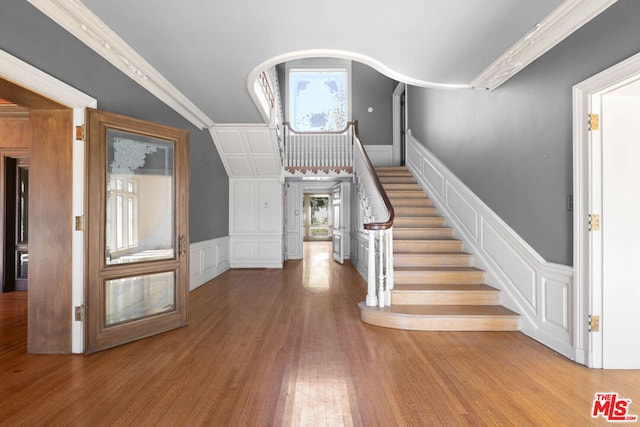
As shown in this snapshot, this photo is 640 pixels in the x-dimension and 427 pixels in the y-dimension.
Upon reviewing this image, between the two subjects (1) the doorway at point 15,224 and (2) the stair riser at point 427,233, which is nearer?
(2) the stair riser at point 427,233

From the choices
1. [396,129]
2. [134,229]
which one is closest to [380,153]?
[396,129]

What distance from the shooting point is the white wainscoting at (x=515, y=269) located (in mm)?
2934

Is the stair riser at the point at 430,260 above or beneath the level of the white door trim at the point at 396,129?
beneath

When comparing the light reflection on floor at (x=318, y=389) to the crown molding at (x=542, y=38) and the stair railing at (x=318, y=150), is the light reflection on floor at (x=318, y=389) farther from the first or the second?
the stair railing at (x=318, y=150)

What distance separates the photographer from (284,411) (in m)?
2.05

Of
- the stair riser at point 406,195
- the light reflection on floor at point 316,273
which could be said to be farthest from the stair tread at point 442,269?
the stair riser at point 406,195

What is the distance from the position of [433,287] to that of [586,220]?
69.8 inches

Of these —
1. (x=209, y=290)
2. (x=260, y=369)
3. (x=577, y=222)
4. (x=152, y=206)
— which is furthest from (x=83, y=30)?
(x=577, y=222)

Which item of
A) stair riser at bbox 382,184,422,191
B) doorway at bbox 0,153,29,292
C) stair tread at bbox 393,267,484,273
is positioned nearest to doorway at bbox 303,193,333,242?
stair riser at bbox 382,184,422,191

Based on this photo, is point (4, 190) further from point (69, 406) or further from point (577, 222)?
point (577, 222)

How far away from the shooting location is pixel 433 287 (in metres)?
4.02

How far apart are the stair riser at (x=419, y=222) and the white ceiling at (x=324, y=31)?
2.22 m

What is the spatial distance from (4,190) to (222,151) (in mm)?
3508

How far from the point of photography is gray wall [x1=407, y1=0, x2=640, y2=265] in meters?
2.50
